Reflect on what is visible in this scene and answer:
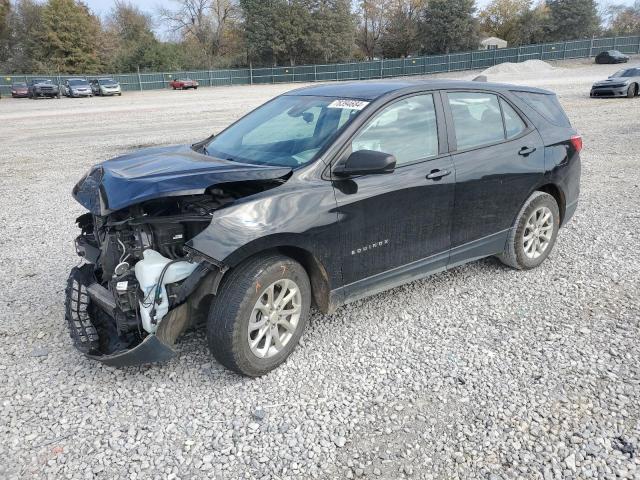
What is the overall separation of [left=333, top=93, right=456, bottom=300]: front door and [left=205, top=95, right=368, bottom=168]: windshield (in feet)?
0.81

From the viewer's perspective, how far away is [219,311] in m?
3.03

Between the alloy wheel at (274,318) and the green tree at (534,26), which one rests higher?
the green tree at (534,26)

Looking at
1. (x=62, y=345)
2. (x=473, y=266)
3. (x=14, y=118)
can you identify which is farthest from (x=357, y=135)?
(x=14, y=118)

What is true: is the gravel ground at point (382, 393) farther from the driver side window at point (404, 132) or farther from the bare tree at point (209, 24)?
the bare tree at point (209, 24)

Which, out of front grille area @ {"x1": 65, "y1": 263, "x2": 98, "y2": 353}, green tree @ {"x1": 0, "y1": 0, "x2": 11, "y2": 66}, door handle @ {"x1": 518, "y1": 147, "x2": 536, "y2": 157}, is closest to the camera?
front grille area @ {"x1": 65, "y1": 263, "x2": 98, "y2": 353}

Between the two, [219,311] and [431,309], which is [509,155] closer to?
[431,309]

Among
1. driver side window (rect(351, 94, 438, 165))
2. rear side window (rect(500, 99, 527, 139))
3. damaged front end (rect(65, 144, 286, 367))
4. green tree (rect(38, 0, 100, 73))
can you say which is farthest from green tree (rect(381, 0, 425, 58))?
damaged front end (rect(65, 144, 286, 367))

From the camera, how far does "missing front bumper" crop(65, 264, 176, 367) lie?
300 centimetres

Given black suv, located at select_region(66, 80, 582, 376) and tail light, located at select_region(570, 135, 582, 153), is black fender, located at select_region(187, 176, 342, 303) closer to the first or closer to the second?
black suv, located at select_region(66, 80, 582, 376)

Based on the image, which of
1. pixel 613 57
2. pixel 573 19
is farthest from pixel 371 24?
pixel 613 57

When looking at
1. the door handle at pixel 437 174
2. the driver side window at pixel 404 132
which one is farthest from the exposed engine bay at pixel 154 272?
the door handle at pixel 437 174

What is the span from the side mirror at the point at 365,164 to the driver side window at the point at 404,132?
187 millimetres

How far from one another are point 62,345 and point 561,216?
4.53 metres

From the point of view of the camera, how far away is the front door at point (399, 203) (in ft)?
11.4
